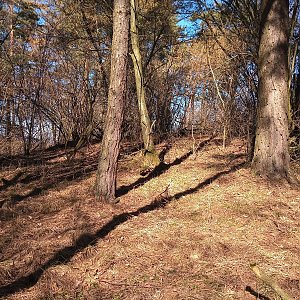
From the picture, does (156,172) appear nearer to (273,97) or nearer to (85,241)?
(273,97)

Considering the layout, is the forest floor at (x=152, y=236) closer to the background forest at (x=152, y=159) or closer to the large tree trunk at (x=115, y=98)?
the background forest at (x=152, y=159)

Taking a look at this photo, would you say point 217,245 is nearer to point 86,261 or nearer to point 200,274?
point 200,274

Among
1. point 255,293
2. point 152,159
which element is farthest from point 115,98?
point 255,293

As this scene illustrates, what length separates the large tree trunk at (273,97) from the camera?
287 inches

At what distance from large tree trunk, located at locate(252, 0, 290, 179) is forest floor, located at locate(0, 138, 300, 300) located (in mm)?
454

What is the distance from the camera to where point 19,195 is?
24.2 feet

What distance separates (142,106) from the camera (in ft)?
30.9

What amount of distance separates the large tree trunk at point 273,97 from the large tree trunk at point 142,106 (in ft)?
8.75

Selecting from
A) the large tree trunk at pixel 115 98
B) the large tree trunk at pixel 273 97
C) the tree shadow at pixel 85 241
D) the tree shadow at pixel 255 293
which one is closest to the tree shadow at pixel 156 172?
the large tree trunk at pixel 115 98

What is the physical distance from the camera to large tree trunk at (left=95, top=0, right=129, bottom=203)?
6590 millimetres

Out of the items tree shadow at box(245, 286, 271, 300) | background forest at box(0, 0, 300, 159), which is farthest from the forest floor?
background forest at box(0, 0, 300, 159)

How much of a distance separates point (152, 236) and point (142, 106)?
4.77 m

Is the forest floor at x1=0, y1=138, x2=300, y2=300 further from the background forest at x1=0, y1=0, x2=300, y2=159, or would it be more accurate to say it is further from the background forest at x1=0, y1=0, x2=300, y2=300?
the background forest at x1=0, y1=0, x2=300, y2=159

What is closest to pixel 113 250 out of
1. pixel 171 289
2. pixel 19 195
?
pixel 171 289
